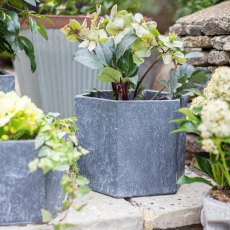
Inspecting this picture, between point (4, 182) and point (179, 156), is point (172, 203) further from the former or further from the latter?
point (4, 182)

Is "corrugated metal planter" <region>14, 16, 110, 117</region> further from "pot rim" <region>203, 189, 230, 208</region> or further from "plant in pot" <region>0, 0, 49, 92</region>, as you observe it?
"pot rim" <region>203, 189, 230, 208</region>

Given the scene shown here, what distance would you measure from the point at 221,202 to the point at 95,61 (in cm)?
55

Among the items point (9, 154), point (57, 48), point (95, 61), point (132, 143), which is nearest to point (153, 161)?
point (132, 143)

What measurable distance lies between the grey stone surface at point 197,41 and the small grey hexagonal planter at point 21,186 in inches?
36.7

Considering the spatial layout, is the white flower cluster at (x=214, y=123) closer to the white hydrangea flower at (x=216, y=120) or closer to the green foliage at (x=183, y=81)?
the white hydrangea flower at (x=216, y=120)

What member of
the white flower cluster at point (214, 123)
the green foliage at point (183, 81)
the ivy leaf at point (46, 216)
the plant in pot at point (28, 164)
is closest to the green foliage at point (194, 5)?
the green foliage at point (183, 81)

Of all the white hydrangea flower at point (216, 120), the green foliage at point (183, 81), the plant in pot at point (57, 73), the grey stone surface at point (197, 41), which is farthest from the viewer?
the plant in pot at point (57, 73)

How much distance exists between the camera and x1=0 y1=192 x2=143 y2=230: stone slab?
1239 mm

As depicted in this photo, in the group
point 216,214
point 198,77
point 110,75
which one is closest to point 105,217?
point 216,214

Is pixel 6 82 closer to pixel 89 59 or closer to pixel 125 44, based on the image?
pixel 89 59

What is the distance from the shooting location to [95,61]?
1415 mm

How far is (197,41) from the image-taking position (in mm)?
1904

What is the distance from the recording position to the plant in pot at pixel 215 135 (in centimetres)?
110

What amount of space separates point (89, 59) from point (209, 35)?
0.65 meters
